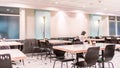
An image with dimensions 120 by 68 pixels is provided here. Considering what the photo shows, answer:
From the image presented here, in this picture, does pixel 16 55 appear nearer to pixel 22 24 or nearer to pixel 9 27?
pixel 22 24

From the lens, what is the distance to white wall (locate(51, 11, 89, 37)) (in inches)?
405

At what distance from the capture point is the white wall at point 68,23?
405 inches

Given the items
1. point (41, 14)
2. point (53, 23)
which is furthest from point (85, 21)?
point (41, 14)

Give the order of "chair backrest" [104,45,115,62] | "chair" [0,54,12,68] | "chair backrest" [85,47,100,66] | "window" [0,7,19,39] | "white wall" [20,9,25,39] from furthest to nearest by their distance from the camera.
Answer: "white wall" [20,9,25,39]
"window" [0,7,19,39]
"chair backrest" [104,45,115,62]
"chair backrest" [85,47,100,66]
"chair" [0,54,12,68]

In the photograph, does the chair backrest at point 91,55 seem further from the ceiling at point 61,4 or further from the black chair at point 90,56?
the ceiling at point 61,4

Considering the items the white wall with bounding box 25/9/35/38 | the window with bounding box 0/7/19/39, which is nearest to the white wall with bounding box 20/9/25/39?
the window with bounding box 0/7/19/39

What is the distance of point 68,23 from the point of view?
1081 centimetres

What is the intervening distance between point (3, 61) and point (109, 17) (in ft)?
39.6

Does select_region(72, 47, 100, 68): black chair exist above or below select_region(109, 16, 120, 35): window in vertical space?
below

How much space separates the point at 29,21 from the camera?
30.9ft

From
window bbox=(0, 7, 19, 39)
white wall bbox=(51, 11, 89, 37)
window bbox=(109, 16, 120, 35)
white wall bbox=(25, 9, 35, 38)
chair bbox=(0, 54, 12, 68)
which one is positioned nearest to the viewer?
chair bbox=(0, 54, 12, 68)

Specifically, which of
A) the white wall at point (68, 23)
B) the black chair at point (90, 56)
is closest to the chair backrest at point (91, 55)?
the black chair at point (90, 56)

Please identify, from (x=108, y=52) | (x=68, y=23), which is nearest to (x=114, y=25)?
(x=68, y=23)

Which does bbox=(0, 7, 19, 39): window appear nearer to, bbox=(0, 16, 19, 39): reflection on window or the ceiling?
bbox=(0, 16, 19, 39): reflection on window
